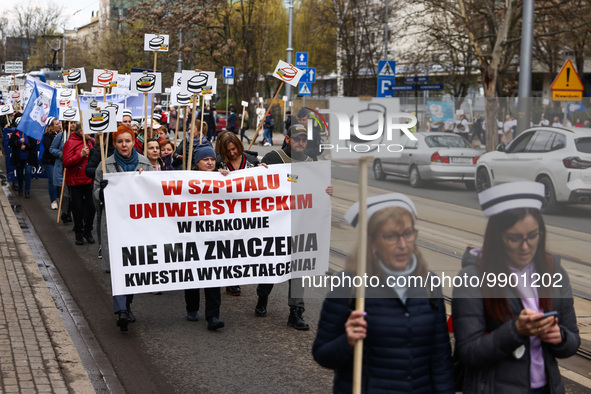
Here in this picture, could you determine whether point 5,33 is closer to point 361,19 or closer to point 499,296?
point 361,19

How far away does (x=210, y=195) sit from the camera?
7336 millimetres

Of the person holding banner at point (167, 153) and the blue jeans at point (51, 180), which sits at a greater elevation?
the person holding banner at point (167, 153)

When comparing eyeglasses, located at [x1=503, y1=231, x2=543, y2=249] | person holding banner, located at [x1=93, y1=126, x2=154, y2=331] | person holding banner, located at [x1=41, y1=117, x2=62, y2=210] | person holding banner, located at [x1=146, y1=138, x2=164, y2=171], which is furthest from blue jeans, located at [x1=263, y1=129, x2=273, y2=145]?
eyeglasses, located at [x1=503, y1=231, x2=543, y2=249]

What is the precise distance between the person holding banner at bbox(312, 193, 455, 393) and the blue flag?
515 inches

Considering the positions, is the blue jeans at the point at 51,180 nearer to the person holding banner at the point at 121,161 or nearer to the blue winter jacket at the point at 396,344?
the person holding banner at the point at 121,161

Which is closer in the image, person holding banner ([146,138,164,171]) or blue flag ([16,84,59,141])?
person holding banner ([146,138,164,171])

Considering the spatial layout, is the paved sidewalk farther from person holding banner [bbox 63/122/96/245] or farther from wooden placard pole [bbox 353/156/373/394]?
wooden placard pole [bbox 353/156/373/394]

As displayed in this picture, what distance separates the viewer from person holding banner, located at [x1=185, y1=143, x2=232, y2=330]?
7.31 m

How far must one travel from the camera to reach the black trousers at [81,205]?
38.7ft

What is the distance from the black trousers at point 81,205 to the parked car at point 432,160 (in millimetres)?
8538

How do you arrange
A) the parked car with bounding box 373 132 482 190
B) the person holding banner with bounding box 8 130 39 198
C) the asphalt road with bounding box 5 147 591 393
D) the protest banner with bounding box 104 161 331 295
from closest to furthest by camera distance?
the parked car with bounding box 373 132 482 190 < the asphalt road with bounding box 5 147 591 393 < the protest banner with bounding box 104 161 331 295 < the person holding banner with bounding box 8 130 39 198

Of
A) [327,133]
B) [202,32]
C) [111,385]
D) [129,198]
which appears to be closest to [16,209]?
[129,198]

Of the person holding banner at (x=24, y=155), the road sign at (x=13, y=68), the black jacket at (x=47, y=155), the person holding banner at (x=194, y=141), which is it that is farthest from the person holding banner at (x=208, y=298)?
the road sign at (x=13, y=68)

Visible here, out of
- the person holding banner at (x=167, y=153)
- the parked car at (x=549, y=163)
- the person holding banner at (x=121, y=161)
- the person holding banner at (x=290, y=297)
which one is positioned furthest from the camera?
the person holding banner at (x=167, y=153)
